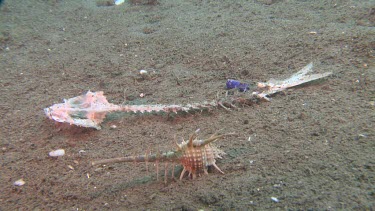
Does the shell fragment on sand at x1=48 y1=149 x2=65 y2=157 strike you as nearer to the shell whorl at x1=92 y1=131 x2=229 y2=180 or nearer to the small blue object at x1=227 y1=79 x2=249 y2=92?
the shell whorl at x1=92 y1=131 x2=229 y2=180

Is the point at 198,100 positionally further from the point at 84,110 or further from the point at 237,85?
the point at 84,110

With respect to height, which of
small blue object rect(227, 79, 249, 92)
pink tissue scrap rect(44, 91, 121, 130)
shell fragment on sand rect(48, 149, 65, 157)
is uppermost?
small blue object rect(227, 79, 249, 92)

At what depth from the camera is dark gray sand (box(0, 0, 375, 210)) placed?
2.54 meters

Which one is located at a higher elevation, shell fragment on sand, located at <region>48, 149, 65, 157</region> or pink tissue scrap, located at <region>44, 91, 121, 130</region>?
pink tissue scrap, located at <region>44, 91, 121, 130</region>

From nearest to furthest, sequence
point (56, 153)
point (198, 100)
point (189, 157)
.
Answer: point (189, 157)
point (56, 153)
point (198, 100)

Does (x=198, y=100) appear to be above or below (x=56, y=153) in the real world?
above

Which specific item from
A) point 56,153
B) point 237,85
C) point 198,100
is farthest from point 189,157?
point 237,85

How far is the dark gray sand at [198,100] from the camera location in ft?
8.34

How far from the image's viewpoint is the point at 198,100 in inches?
158

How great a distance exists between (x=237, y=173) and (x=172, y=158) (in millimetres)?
653

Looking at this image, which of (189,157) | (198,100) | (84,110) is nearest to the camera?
(189,157)

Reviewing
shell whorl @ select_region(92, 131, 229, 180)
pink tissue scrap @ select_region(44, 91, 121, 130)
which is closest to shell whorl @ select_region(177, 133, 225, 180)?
shell whorl @ select_region(92, 131, 229, 180)

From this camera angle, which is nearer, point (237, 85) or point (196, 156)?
point (196, 156)

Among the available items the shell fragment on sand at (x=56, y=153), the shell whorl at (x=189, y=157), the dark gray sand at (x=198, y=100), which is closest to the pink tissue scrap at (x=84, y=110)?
the dark gray sand at (x=198, y=100)
